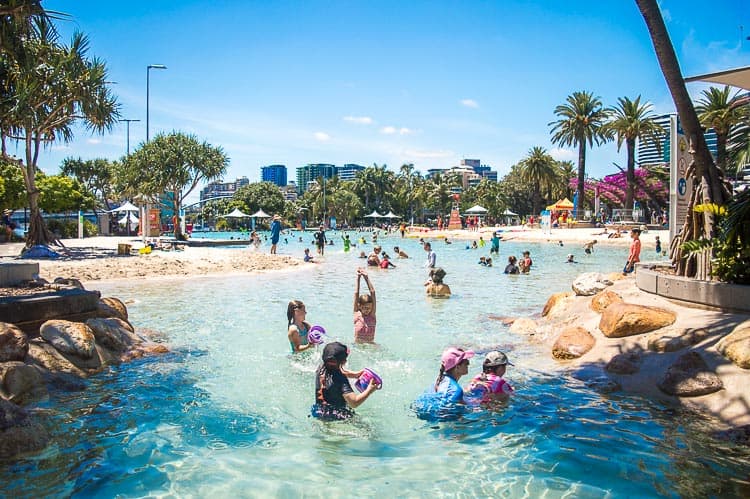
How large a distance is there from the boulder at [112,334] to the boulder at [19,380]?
1.78 m

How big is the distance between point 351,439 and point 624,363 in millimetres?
4017

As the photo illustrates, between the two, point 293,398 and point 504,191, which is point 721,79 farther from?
point 504,191

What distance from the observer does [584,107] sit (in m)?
59.5

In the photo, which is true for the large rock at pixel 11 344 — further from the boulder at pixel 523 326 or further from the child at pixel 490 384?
the boulder at pixel 523 326

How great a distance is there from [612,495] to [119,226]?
5821 centimetres

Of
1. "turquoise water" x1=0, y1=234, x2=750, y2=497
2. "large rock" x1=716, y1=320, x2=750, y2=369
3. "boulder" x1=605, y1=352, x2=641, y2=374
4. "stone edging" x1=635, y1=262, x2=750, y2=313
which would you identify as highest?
"stone edging" x1=635, y1=262, x2=750, y2=313

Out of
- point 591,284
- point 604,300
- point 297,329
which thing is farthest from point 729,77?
point 297,329

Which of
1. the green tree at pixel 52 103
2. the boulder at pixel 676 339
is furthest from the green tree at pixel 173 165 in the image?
the boulder at pixel 676 339

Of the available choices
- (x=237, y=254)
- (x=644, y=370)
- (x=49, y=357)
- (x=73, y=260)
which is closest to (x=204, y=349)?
(x=49, y=357)

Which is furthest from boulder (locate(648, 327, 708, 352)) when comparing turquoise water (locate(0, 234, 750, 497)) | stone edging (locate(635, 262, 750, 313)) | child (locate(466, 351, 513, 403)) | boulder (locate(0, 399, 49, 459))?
boulder (locate(0, 399, 49, 459))

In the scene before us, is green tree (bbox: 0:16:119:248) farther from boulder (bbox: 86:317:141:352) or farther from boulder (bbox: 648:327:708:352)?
boulder (bbox: 648:327:708:352)

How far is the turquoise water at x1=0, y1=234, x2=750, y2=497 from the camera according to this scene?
15.6 ft

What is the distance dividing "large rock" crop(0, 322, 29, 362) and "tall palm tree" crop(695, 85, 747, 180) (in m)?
43.3

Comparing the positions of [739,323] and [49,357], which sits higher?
[739,323]
